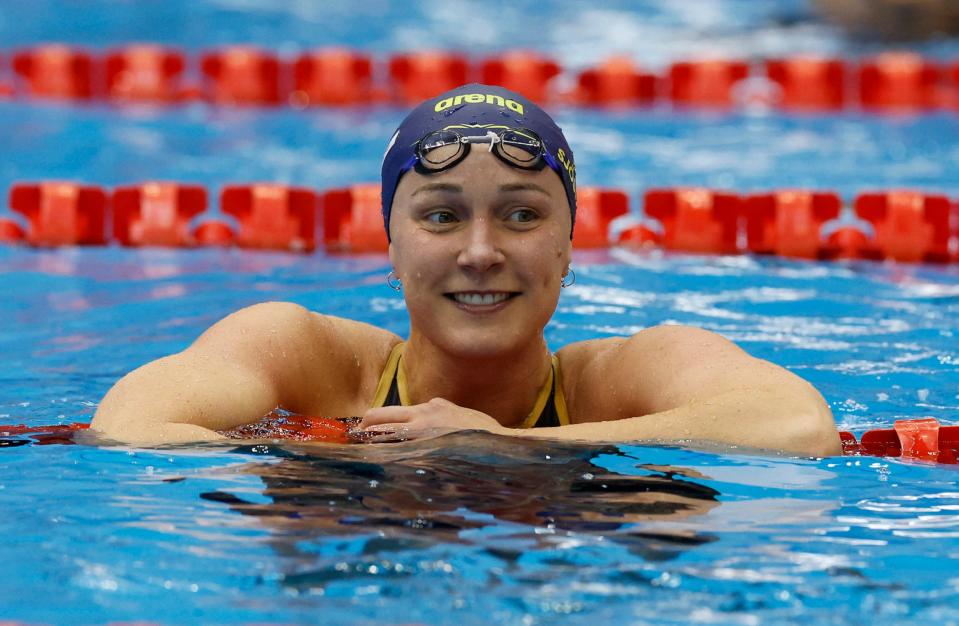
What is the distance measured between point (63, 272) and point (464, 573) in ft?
15.2

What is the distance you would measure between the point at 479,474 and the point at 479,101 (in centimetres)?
99

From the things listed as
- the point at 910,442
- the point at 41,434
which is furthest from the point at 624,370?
the point at 41,434

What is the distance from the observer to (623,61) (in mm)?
11133

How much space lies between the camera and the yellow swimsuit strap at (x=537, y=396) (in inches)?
149

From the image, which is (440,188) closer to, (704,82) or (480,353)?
(480,353)

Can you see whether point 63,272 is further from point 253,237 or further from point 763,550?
point 763,550

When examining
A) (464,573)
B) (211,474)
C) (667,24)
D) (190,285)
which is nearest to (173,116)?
(190,285)

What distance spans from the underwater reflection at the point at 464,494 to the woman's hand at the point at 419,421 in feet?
0.09

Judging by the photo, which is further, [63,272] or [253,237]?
[253,237]

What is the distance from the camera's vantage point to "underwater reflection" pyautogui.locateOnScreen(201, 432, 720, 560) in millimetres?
2961

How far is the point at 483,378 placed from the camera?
3602 mm

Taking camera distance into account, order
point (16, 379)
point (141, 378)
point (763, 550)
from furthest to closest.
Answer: point (16, 379) → point (141, 378) → point (763, 550)

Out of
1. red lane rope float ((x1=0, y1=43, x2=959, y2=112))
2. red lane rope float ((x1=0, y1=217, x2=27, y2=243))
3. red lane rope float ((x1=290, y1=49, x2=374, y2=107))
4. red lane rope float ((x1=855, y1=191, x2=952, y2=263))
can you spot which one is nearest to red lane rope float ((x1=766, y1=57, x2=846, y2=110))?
red lane rope float ((x1=0, y1=43, x2=959, y2=112))

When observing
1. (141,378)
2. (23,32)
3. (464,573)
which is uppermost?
(23,32)
